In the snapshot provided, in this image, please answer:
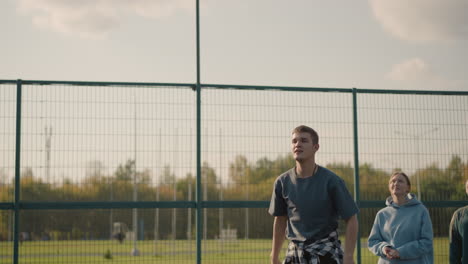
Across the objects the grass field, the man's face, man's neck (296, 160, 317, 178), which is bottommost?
the grass field

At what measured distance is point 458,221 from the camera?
6984mm

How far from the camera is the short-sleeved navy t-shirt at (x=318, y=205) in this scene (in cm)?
560

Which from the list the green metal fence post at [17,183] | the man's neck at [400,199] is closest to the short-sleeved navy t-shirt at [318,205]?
the man's neck at [400,199]

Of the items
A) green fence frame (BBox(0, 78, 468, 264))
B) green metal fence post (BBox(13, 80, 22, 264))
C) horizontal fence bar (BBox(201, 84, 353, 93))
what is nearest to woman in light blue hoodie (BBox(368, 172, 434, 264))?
green fence frame (BBox(0, 78, 468, 264))

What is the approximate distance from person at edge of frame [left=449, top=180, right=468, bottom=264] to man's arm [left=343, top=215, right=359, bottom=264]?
1.88m

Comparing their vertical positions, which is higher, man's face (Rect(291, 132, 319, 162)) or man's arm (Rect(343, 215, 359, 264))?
man's face (Rect(291, 132, 319, 162))

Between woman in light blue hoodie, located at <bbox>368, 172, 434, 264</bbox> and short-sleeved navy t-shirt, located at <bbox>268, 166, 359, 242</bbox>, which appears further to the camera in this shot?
woman in light blue hoodie, located at <bbox>368, 172, 434, 264</bbox>

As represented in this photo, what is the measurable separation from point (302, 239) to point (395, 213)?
6.01ft

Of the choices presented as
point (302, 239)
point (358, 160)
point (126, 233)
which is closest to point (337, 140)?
point (358, 160)

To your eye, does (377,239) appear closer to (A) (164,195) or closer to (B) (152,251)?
(A) (164,195)

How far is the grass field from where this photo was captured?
8.80 meters

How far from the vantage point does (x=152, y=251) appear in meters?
9.37

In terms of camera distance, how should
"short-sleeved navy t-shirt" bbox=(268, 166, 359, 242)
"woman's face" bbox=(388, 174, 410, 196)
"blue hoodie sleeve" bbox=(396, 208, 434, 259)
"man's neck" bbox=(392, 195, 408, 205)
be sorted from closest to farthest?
"short-sleeved navy t-shirt" bbox=(268, 166, 359, 242), "blue hoodie sleeve" bbox=(396, 208, 434, 259), "woman's face" bbox=(388, 174, 410, 196), "man's neck" bbox=(392, 195, 408, 205)

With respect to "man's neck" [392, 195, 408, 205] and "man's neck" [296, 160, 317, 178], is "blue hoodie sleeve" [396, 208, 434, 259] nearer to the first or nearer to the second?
"man's neck" [392, 195, 408, 205]
